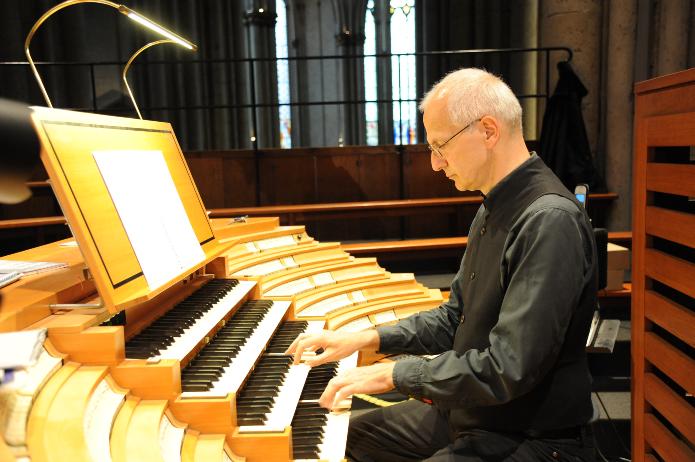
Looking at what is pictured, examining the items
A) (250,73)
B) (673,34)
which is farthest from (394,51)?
(673,34)

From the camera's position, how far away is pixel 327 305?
11.6 feet

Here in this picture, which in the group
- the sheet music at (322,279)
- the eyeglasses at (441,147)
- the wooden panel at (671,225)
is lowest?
the sheet music at (322,279)

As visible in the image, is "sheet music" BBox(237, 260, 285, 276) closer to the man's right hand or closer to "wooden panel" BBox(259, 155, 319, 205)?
the man's right hand

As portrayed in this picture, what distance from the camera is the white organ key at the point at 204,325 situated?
187 cm

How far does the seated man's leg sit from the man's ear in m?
0.96

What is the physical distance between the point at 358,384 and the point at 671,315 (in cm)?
106

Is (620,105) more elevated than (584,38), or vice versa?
(584,38)

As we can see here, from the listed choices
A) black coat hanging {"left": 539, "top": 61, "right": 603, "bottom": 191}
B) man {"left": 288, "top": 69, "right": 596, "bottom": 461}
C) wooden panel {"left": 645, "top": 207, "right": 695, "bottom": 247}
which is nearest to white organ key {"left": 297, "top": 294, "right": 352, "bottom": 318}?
man {"left": 288, "top": 69, "right": 596, "bottom": 461}

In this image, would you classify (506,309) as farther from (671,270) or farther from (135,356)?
(135,356)

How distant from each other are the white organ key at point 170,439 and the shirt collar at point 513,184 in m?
1.08

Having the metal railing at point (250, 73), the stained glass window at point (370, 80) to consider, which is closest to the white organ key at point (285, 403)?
the metal railing at point (250, 73)

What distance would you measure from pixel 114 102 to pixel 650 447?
367 inches

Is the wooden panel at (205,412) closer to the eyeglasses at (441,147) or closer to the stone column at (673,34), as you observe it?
the eyeglasses at (441,147)

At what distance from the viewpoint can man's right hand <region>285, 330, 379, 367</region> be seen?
2041 mm
